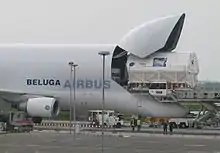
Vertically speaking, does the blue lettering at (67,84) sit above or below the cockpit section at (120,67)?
A: below

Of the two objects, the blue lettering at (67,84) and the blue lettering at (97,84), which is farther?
the blue lettering at (67,84)

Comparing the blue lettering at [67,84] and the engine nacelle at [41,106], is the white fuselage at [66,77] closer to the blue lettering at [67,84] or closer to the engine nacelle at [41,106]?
the blue lettering at [67,84]

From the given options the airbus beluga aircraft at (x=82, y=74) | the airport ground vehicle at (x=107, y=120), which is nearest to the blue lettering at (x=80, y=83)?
the airbus beluga aircraft at (x=82, y=74)

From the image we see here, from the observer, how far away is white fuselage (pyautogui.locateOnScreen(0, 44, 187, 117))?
125 ft

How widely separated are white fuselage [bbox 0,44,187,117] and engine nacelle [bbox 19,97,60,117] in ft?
3.20

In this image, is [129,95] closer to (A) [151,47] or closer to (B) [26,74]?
(A) [151,47]

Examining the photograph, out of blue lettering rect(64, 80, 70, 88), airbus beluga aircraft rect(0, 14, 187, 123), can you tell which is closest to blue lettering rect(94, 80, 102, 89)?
airbus beluga aircraft rect(0, 14, 187, 123)

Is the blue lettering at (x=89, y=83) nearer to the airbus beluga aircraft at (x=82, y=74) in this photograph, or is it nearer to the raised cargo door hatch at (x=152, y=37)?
the airbus beluga aircraft at (x=82, y=74)

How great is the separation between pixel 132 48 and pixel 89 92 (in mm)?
4047

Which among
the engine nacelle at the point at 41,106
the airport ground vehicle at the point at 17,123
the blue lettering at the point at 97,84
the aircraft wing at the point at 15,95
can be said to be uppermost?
the blue lettering at the point at 97,84

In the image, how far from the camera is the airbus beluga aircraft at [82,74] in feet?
123

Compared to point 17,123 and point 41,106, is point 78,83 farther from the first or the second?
point 17,123

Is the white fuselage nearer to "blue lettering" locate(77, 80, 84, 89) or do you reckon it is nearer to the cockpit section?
"blue lettering" locate(77, 80, 84, 89)

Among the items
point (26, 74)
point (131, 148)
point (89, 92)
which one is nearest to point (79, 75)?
point (89, 92)
